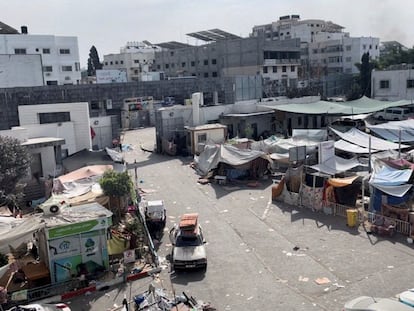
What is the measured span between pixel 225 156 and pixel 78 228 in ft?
40.6

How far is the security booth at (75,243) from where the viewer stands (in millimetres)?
12672

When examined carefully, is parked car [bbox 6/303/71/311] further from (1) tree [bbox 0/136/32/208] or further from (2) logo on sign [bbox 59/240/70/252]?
(1) tree [bbox 0/136/32/208]

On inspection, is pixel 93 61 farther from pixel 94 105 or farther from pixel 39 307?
pixel 39 307

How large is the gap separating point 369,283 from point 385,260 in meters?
1.76

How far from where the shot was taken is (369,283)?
12.2m

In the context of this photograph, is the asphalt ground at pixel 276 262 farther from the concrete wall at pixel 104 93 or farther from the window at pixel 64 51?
the window at pixel 64 51

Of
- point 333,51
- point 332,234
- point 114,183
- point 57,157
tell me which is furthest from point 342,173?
point 333,51

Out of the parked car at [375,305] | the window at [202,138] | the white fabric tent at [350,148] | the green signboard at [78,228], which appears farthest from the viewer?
the window at [202,138]

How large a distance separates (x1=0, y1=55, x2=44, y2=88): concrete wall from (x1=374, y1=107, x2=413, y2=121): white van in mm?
33492

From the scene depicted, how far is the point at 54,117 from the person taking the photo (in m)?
26.0

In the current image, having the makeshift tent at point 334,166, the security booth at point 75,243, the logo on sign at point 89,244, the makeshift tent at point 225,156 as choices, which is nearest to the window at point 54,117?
the makeshift tent at point 225,156

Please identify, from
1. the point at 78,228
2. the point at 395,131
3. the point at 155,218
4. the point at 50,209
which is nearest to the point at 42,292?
the point at 78,228

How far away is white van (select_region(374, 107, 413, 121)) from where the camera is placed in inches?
1495

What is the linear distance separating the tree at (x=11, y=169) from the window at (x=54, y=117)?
716 centimetres
